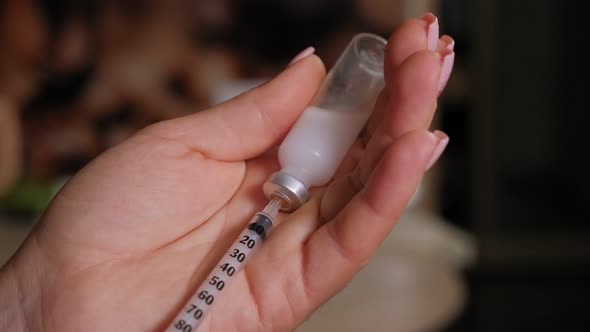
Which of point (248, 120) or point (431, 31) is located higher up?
point (431, 31)

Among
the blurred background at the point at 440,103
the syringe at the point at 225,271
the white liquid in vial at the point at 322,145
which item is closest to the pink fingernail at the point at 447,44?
the white liquid in vial at the point at 322,145

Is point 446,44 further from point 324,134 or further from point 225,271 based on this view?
point 225,271

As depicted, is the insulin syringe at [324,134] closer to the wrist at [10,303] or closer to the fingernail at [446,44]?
the fingernail at [446,44]

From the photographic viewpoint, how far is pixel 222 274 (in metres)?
0.57

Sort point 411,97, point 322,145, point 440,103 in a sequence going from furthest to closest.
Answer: point 440,103 → point 322,145 → point 411,97

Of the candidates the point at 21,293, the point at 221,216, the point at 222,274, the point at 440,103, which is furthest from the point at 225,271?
the point at 440,103

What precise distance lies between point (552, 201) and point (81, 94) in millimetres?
1408

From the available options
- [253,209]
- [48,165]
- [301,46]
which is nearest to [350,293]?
[253,209]

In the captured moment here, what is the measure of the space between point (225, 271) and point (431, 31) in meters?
0.29

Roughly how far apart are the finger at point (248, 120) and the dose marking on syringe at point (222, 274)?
10 centimetres

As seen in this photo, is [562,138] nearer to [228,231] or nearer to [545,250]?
[545,250]

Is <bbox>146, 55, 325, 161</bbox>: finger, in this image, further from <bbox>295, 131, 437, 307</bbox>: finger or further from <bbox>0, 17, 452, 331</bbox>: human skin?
<bbox>295, 131, 437, 307</bbox>: finger

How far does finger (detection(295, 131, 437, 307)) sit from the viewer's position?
496 millimetres

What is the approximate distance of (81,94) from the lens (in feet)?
5.89
